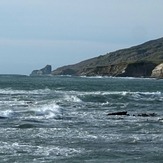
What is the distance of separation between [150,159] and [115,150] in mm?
2627

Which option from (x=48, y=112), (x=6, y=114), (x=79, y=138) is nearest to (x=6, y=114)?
(x=6, y=114)

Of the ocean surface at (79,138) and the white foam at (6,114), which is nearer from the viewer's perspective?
the ocean surface at (79,138)

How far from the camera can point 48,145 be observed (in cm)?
2853

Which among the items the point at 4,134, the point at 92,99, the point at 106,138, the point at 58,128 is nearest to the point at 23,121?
the point at 58,128

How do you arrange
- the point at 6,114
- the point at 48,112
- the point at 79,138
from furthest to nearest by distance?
the point at 48,112 < the point at 6,114 < the point at 79,138

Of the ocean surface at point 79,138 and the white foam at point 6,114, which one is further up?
the white foam at point 6,114

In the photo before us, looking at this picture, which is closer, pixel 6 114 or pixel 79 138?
pixel 79 138

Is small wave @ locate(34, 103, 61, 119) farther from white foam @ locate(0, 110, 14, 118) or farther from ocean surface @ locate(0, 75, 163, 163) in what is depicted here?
white foam @ locate(0, 110, 14, 118)

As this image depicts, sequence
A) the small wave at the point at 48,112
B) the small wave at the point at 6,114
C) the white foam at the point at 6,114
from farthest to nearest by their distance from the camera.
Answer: the small wave at the point at 48,112
the white foam at the point at 6,114
the small wave at the point at 6,114

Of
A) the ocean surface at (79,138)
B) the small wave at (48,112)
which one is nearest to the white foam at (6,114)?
the ocean surface at (79,138)

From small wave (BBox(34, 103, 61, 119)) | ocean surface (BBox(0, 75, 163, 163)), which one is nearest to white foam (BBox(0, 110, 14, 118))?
ocean surface (BBox(0, 75, 163, 163))

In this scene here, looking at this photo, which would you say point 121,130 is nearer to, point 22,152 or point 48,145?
point 48,145

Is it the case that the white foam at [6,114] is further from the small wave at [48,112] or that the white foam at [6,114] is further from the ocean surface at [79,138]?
the small wave at [48,112]

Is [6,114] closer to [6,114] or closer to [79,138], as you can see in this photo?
[6,114]
